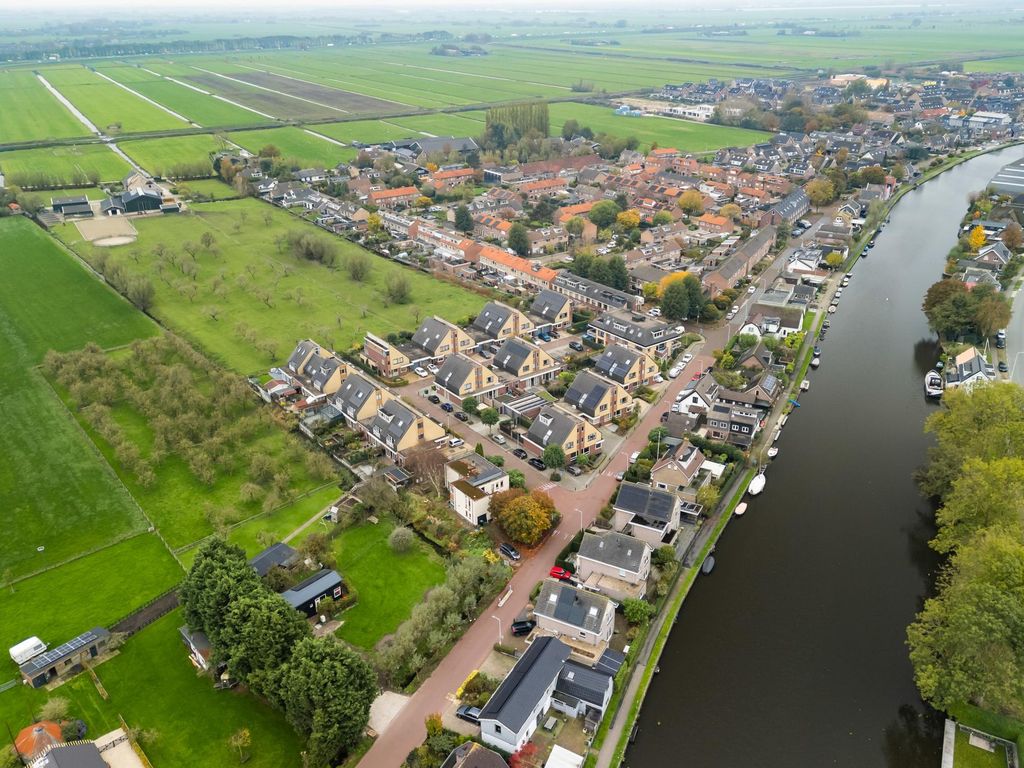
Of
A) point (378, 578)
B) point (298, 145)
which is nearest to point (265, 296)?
point (378, 578)

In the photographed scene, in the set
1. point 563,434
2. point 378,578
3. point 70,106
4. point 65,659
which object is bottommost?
point 378,578

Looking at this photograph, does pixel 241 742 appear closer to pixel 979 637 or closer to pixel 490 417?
pixel 490 417

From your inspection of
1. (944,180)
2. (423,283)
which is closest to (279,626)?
(423,283)

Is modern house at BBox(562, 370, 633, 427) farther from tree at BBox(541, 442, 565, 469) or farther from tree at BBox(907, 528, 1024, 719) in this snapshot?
tree at BBox(907, 528, 1024, 719)

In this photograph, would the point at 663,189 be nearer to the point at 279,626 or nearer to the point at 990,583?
the point at 990,583

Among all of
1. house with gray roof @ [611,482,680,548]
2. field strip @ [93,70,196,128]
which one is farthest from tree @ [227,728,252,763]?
field strip @ [93,70,196,128]

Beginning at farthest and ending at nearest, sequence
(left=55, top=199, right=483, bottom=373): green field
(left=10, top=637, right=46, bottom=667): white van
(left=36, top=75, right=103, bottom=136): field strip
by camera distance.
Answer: (left=36, top=75, right=103, bottom=136): field strip → (left=55, top=199, right=483, bottom=373): green field → (left=10, top=637, right=46, bottom=667): white van

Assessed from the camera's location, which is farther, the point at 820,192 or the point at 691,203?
the point at 820,192

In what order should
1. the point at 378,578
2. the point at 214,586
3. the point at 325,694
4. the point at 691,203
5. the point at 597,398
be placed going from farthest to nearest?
the point at 691,203 → the point at 597,398 → the point at 378,578 → the point at 214,586 → the point at 325,694
